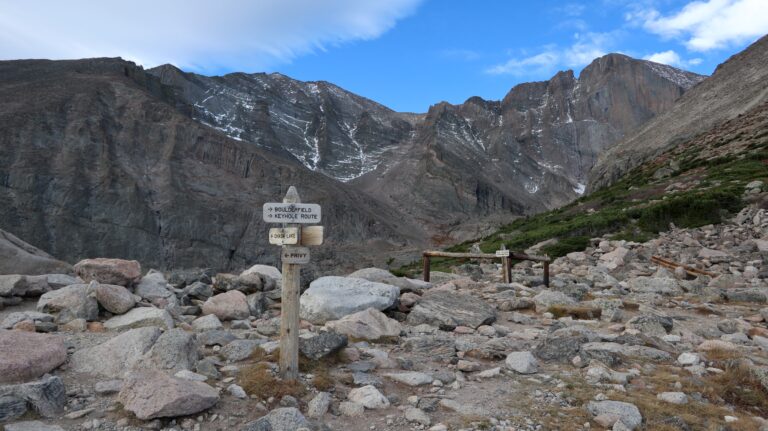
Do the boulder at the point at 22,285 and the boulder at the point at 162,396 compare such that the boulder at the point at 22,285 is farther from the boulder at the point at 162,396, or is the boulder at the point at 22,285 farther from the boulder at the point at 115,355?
the boulder at the point at 162,396

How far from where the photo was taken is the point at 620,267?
1969cm

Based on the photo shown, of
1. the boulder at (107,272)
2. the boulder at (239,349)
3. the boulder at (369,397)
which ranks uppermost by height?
the boulder at (107,272)

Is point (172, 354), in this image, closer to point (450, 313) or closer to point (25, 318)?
point (25, 318)

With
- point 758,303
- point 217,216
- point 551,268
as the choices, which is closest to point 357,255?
point 217,216

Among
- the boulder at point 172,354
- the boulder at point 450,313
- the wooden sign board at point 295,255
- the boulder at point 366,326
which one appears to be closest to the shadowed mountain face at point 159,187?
the boulder at point 450,313

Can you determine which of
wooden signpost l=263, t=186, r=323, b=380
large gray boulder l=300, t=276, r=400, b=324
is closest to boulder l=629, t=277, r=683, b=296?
large gray boulder l=300, t=276, r=400, b=324

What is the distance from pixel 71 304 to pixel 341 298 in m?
5.24

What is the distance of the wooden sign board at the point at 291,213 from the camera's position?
22.1 feet

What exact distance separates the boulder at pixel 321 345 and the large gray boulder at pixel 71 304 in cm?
456

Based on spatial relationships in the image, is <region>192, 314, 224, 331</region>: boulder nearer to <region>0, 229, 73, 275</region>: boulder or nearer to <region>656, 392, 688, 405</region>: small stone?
<region>0, 229, 73, 275</region>: boulder

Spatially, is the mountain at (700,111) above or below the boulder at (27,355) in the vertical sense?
above

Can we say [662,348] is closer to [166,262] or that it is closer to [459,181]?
[166,262]

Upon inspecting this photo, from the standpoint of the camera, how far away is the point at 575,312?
11625 millimetres

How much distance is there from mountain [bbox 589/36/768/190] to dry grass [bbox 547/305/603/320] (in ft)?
154
